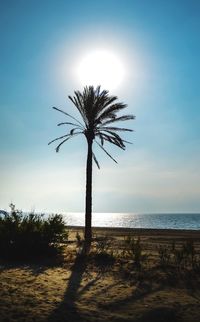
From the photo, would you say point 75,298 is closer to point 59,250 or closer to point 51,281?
point 51,281

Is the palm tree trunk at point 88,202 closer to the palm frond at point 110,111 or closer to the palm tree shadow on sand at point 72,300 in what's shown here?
the palm frond at point 110,111

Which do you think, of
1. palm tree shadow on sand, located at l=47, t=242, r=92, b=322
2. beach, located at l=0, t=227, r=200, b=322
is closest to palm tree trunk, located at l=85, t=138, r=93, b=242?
beach, located at l=0, t=227, r=200, b=322

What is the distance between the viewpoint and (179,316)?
6.71 m

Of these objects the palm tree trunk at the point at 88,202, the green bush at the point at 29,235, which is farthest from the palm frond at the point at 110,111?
the green bush at the point at 29,235

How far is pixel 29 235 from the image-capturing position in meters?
13.5

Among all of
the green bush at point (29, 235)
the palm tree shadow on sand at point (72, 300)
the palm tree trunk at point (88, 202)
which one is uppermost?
the palm tree trunk at point (88, 202)

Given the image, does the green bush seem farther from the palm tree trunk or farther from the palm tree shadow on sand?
the palm tree trunk

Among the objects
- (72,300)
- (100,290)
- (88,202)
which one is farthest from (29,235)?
(88,202)

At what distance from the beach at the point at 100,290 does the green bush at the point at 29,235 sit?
3.44ft

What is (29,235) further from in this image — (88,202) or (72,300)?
(88,202)

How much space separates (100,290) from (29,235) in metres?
5.53

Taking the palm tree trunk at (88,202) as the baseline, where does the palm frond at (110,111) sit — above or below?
above

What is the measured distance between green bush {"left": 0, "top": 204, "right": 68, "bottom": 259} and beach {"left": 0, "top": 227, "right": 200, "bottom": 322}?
105 cm

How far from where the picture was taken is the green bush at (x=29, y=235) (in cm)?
1327
